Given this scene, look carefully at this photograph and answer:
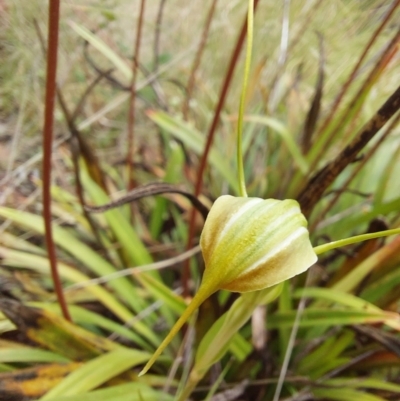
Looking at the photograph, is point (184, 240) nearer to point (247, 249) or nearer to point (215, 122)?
point (215, 122)

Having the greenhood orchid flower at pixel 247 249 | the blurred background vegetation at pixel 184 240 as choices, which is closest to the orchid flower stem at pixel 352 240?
the greenhood orchid flower at pixel 247 249

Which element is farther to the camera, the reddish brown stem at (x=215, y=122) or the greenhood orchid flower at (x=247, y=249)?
the reddish brown stem at (x=215, y=122)

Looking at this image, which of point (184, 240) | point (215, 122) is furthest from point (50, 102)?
point (184, 240)

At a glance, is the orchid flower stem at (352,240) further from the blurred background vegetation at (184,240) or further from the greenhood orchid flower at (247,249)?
the blurred background vegetation at (184,240)

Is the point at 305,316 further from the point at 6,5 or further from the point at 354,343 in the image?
the point at 6,5

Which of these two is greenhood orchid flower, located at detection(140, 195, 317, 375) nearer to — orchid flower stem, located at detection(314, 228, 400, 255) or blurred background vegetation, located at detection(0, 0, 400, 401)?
orchid flower stem, located at detection(314, 228, 400, 255)

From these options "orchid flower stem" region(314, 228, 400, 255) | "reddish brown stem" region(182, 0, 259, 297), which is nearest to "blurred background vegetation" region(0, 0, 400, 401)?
"reddish brown stem" region(182, 0, 259, 297)

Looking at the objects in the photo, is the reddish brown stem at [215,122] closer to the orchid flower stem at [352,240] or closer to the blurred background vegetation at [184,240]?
the blurred background vegetation at [184,240]

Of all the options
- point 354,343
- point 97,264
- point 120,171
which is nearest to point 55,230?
point 97,264

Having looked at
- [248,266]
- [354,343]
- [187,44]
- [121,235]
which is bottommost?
[354,343]

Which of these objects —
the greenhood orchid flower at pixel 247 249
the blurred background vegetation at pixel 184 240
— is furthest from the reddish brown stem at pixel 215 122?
the greenhood orchid flower at pixel 247 249
